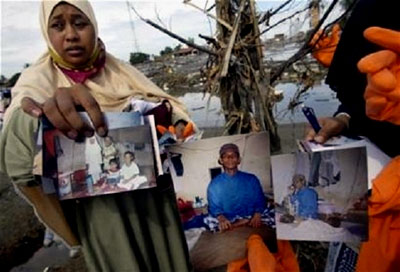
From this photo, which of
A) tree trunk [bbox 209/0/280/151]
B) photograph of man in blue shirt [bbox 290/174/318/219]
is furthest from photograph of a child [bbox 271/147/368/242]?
tree trunk [bbox 209/0/280/151]

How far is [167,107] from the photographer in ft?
3.23

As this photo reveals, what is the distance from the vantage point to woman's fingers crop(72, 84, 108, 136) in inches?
32.3

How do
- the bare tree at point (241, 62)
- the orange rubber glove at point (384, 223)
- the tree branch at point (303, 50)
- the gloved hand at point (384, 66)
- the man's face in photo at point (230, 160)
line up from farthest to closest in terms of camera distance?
the bare tree at point (241, 62) < the tree branch at point (303, 50) < the man's face in photo at point (230, 160) < the orange rubber glove at point (384, 223) < the gloved hand at point (384, 66)

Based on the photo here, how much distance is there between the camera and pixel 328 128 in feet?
2.93

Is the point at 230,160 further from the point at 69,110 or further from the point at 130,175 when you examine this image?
the point at 69,110

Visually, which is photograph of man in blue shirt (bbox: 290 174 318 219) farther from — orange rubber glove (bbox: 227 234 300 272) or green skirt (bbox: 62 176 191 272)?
green skirt (bbox: 62 176 191 272)

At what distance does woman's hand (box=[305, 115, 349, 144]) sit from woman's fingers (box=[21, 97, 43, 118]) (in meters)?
0.51

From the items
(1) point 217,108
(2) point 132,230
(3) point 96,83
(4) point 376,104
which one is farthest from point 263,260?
(1) point 217,108

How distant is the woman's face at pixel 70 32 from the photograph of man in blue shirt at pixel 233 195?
1.14 feet

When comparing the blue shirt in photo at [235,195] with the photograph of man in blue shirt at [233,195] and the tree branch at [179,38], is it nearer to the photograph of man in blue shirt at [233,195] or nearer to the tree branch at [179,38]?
the photograph of man in blue shirt at [233,195]

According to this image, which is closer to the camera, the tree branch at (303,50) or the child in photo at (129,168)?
the child in photo at (129,168)

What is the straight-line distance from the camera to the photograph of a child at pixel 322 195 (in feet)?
A: 2.76

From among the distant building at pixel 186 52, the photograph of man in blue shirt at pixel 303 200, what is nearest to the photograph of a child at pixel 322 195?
the photograph of man in blue shirt at pixel 303 200

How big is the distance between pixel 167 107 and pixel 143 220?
0.25 meters
